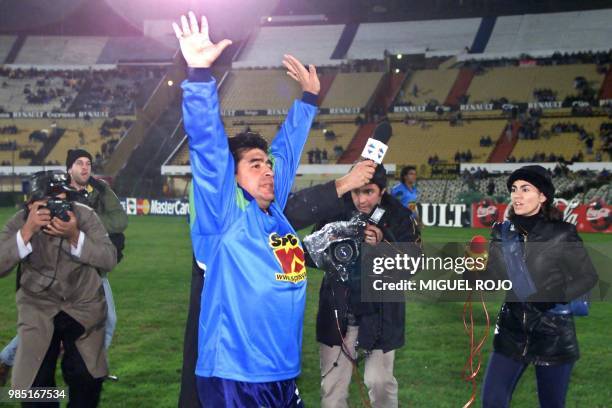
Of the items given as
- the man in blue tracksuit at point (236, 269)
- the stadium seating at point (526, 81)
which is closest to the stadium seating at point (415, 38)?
the stadium seating at point (526, 81)

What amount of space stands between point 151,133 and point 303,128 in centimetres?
4413

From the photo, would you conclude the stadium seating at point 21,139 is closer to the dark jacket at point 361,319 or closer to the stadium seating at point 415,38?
the stadium seating at point 415,38

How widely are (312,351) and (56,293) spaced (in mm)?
3950

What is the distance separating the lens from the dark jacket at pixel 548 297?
161 inches

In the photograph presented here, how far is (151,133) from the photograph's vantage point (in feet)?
152

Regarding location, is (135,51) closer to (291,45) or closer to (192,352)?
(291,45)

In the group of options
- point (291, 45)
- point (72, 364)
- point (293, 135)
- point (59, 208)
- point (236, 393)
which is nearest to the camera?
point (236, 393)

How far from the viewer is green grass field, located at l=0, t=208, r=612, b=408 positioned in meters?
6.13

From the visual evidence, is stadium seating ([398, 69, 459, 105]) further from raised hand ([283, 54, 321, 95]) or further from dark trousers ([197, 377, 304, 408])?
dark trousers ([197, 377, 304, 408])

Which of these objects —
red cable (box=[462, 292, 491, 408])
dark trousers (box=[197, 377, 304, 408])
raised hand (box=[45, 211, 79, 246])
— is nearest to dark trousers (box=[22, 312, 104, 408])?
raised hand (box=[45, 211, 79, 246])

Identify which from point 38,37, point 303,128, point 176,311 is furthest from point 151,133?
point 303,128

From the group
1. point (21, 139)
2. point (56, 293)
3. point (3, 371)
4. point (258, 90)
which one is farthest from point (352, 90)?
point (56, 293)

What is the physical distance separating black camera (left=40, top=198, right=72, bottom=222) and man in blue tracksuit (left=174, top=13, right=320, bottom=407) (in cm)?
153

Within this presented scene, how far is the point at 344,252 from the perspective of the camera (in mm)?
4074
